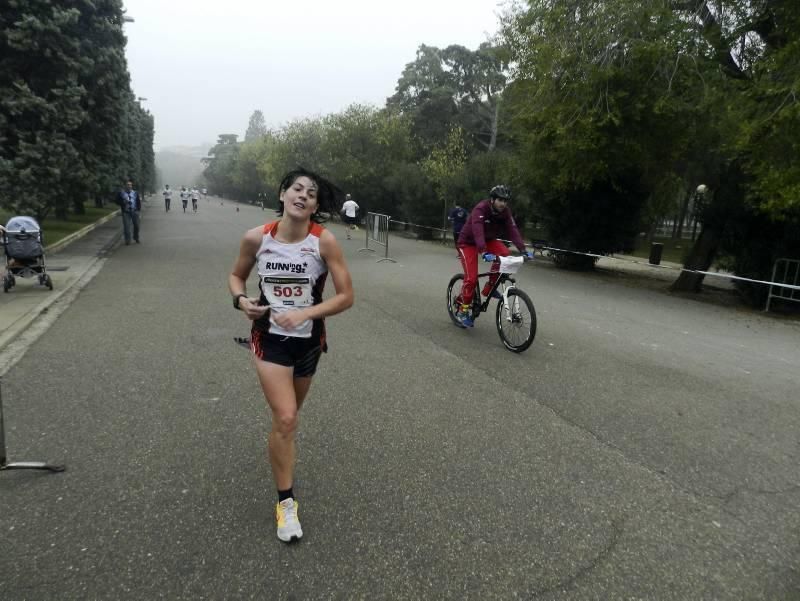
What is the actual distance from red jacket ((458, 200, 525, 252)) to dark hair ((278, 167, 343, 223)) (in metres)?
3.81

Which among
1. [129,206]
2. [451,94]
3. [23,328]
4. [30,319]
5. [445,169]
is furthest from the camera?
[451,94]

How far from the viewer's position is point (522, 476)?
3.61 meters

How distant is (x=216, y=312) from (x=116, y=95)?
13170mm

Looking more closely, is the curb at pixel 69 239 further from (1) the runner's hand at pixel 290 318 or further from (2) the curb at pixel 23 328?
(1) the runner's hand at pixel 290 318

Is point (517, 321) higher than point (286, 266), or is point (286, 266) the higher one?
point (286, 266)

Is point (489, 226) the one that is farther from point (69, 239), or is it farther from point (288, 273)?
point (69, 239)

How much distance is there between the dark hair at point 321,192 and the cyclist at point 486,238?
3738 millimetres

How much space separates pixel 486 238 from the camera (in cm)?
725

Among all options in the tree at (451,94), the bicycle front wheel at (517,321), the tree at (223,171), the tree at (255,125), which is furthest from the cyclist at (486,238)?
the tree at (255,125)

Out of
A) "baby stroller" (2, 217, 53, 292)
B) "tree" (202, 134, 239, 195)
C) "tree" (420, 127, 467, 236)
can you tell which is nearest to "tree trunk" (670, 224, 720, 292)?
"tree" (420, 127, 467, 236)

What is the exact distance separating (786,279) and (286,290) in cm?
1176

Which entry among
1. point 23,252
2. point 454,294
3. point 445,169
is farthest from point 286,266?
point 445,169

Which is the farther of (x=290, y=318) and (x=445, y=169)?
(x=445, y=169)

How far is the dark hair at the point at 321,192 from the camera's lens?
10.1 feet
